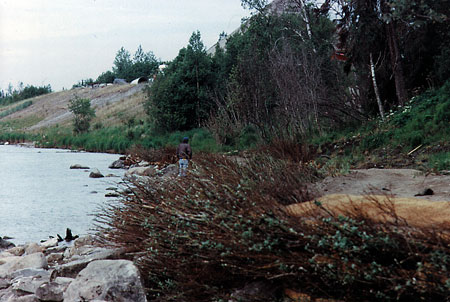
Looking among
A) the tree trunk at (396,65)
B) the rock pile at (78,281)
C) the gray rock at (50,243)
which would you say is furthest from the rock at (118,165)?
the rock pile at (78,281)

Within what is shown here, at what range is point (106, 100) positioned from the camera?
181 feet

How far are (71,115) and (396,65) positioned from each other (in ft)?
145

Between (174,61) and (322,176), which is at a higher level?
(174,61)

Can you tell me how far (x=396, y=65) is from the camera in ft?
44.8

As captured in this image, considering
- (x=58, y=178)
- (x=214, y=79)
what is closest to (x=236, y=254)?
(x=58, y=178)

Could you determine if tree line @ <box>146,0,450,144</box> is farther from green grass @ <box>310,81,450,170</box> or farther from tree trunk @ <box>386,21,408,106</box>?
green grass @ <box>310,81,450,170</box>

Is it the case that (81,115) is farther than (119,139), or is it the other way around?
(81,115)

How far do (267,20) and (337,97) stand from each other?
11.0m

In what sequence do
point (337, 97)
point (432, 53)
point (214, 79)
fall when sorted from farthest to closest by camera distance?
point (214, 79), point (337, 97), point (432, 53)

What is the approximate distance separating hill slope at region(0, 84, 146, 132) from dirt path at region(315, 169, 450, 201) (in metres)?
34.2

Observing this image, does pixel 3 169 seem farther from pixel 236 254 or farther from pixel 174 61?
pixel 236 254

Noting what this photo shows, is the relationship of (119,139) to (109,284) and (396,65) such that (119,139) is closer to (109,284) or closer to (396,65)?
(396,65)

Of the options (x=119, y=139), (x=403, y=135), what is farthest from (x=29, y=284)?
(x=119, y=139)

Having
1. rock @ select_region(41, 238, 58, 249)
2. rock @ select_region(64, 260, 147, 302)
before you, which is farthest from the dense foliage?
rock @ select_region(41, 238, 58, 249)
